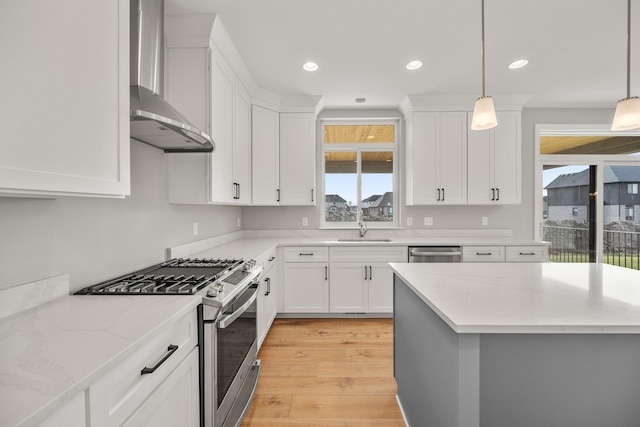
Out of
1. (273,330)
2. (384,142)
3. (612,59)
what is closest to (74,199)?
(273,330)

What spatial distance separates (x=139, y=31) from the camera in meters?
1.63

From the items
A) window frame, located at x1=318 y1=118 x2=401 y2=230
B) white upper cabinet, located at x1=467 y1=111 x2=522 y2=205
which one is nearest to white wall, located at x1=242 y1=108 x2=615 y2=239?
window frame, located at x1=318 y1=118 x2=401 y2=230

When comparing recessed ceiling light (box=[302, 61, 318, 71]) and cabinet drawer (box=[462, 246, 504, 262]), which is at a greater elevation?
recessed ceiling light (box=[302, 61, 318, 71])

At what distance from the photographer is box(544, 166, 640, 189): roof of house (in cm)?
388

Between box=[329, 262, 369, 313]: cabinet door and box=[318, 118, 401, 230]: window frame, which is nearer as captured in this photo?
box=[329, 262, 369, 313]: cabinet door

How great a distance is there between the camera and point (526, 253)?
321 cm

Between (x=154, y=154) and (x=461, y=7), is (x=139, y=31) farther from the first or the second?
(x=461, y=7)

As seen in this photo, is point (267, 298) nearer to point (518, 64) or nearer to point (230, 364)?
point (230, 364)

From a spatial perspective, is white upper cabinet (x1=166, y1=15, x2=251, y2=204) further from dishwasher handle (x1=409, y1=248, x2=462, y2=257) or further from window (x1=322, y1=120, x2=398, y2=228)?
dishwasher handle (x1=409, y1=248, x2=462, y2=257)

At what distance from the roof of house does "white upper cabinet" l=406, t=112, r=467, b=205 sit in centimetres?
145

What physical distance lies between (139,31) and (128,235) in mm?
1169

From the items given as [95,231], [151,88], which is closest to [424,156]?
[151,88]

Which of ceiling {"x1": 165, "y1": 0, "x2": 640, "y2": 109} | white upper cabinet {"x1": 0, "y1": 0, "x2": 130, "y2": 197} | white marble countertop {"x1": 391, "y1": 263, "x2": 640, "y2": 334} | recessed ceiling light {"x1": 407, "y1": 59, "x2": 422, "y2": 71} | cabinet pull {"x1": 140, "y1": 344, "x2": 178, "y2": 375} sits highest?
recessed ceiling light {"x1": 407, "y1": 59, "x2": 422, "y2": 71}

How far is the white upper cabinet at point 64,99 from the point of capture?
0.76 metres
